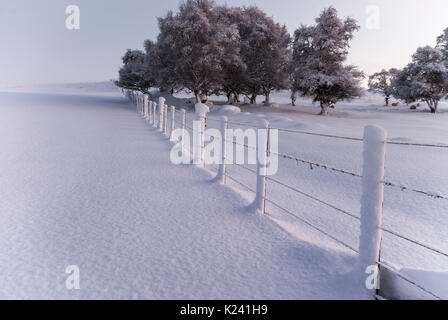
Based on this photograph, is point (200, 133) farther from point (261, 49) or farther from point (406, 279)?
point (261, 49)

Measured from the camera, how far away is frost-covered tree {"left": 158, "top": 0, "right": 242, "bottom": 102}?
91.6 ft

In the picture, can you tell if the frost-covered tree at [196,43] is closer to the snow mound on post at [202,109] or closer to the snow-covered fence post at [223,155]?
the snow mound on post at [202,109]

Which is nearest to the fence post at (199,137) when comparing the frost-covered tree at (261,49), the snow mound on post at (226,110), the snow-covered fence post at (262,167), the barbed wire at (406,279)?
the snow-covered fence post at (262,167)

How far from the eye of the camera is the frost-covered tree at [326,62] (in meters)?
29.4

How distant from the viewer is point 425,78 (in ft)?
122

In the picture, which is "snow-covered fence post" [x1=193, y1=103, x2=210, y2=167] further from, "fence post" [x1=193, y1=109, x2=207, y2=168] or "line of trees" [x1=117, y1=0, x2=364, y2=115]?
"line of trees" [x1=117, y1=0, x2=364, y2=115]

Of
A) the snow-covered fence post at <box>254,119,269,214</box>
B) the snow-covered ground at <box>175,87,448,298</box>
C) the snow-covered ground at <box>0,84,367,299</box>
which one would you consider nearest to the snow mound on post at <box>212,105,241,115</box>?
the snow-covered ground at <box>175,87,448,298</box>

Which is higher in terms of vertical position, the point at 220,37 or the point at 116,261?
the point at 220,37

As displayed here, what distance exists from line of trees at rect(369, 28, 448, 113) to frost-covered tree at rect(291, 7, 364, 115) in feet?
37.1

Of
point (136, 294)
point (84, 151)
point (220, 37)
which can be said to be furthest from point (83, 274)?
point (220, 37)

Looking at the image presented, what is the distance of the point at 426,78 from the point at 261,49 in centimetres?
1881

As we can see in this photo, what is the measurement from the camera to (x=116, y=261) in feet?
9.74
